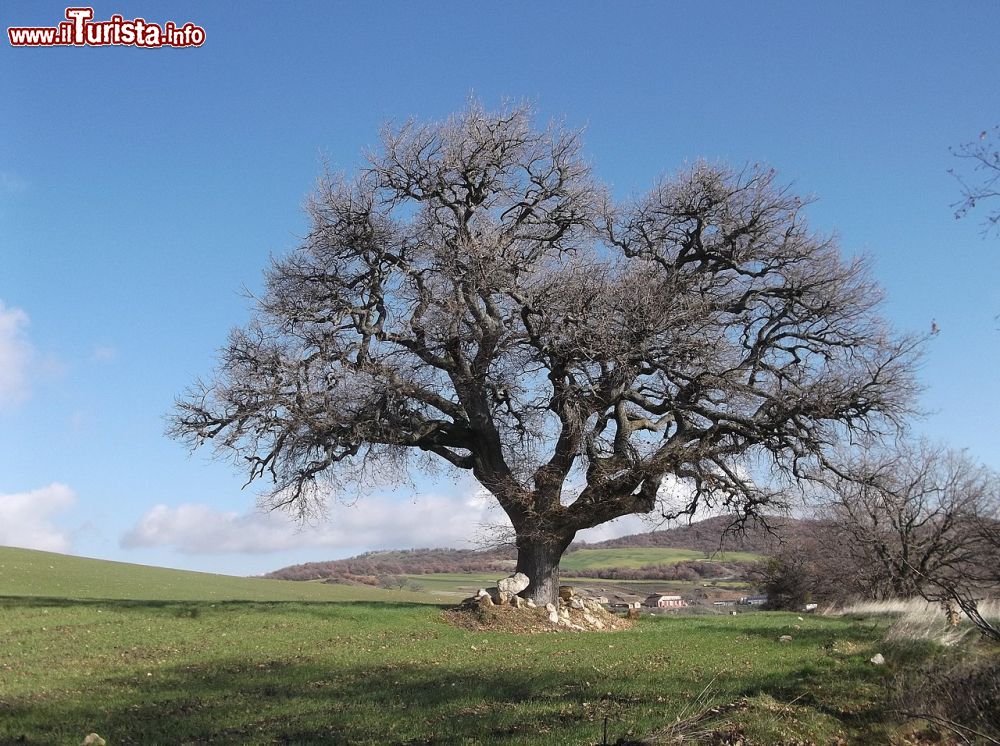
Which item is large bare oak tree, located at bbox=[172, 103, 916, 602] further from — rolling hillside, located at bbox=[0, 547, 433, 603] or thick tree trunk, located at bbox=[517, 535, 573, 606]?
rolling hillside, located at bbox=[0, 547, 433, 603]

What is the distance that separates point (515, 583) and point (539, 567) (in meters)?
0.88

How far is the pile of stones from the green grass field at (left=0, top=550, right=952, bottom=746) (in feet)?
5.27

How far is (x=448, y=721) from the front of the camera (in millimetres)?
8711

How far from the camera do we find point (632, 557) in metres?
78.9

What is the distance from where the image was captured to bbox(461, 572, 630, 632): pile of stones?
22.1 m

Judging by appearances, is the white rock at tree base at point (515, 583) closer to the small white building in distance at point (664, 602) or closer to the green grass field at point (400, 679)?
the green grass field at point (400, 679)

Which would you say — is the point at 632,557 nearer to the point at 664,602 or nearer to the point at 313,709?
the point at 664,602

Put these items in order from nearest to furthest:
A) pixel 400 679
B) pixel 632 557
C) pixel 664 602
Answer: pixel 400 679, pixel 664 602, pixel 632 557

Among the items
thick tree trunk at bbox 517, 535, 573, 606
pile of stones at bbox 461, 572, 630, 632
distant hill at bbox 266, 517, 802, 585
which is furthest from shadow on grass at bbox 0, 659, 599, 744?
distant hill at bbox 266, 517, 802, 585

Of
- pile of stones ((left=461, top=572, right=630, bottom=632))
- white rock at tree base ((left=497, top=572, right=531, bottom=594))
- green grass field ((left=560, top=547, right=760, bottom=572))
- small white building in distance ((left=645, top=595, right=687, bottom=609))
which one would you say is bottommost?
green grass field ((left=560, top=547, right=760, bottom=572))

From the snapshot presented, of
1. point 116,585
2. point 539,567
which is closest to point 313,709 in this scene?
point 539,567

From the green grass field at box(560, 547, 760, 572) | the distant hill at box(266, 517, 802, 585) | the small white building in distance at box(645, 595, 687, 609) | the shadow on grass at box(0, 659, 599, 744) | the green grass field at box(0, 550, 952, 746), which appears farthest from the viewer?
the green grass field at box(560, 547, 760, 572)

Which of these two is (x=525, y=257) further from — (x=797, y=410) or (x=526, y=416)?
(x=797, y=410)

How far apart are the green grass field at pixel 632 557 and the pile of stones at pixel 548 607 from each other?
158 feet
